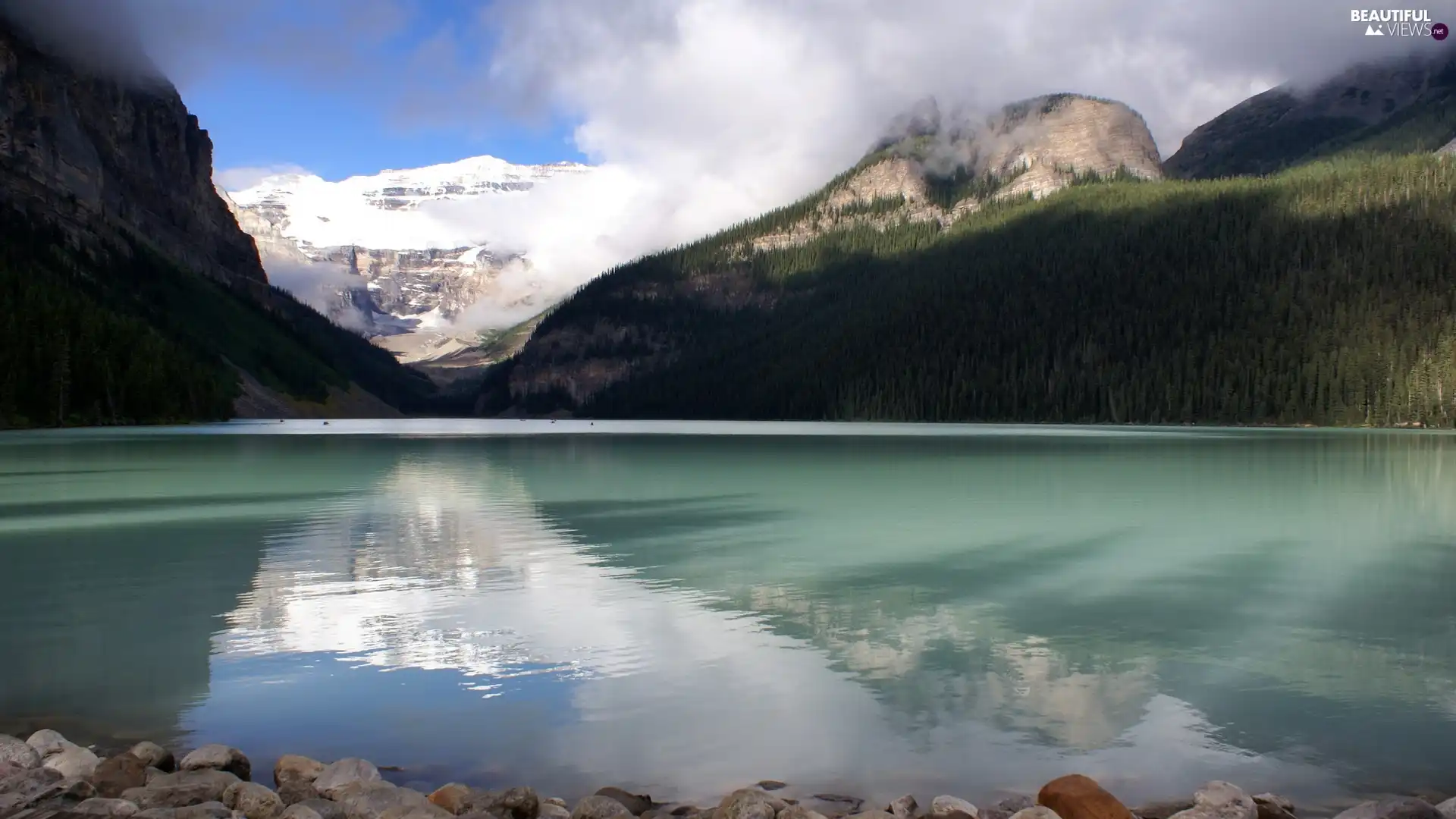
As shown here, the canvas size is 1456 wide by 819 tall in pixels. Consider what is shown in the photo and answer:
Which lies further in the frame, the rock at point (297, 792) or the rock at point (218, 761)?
the rock at point (218, 761)

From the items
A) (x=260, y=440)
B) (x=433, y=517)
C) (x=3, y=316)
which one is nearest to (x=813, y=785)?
(x=433, y=517)

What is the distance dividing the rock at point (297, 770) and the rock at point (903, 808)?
6001 millimetres

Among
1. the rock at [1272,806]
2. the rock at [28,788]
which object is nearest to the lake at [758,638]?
the rock at [1272,806]

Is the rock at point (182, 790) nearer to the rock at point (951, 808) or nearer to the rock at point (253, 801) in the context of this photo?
the rock at point (253, 801)

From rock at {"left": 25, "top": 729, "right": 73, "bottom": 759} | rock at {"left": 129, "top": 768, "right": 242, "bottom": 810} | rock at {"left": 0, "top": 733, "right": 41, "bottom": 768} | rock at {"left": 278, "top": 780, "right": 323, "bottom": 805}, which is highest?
rock at {"left": 0, "top": 733, "right": 41, "bottom": 768}

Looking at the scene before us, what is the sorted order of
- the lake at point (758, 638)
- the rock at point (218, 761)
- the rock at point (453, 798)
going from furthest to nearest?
1. the lake at point (758, 638)
2. the rock at point (218, 761)
3. the rock at point (453, 798)

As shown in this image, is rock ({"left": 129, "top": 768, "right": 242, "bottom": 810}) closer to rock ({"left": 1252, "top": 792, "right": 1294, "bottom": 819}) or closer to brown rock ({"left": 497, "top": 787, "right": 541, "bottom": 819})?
brown rock ({"left": 497, "top": 787, "right": 541, "bottom": 819})

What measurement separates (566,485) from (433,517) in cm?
1704

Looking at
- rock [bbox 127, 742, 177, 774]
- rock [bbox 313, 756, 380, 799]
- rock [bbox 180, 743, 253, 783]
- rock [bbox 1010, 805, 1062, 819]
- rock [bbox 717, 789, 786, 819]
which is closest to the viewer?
rock [bbox 1010, 805, 1062, 819]

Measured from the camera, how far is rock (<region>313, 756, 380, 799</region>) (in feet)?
36.4

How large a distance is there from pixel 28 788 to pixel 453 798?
4.12m

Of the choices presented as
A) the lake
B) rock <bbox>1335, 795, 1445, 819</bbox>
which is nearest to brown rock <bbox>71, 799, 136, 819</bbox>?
the lake

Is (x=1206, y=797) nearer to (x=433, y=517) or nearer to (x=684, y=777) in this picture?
(x=684, y=777)

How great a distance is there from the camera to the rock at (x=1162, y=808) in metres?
10.8
